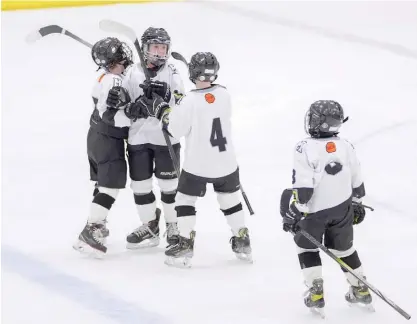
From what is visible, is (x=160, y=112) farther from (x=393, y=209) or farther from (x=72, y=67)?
(x=72, y=67)

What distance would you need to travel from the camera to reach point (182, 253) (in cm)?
439

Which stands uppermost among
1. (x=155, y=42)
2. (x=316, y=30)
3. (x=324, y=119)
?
(x=155, y=42)

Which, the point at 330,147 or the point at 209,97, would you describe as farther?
the point at 209,97

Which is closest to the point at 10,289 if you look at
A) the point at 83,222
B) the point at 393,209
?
the point at 83,222

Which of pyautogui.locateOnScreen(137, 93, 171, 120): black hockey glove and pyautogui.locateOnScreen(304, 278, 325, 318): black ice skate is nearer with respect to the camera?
pyautogui.locateOnScreen(304, 278, 325, 318): black ice skate

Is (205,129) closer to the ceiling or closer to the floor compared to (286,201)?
closer to the ceiling

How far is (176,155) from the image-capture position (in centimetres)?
454

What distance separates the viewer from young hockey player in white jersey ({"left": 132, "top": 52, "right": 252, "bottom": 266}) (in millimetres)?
4168

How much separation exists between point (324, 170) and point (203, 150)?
72cm

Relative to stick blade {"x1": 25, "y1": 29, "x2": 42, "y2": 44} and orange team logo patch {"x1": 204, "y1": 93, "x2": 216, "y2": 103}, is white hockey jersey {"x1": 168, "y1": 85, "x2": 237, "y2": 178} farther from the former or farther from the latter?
stick blade {"x1": 25, "y1": 29, "x2": 42, "y2": 44}

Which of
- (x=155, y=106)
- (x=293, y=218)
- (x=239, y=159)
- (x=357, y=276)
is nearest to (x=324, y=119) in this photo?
(x=293, y=218)

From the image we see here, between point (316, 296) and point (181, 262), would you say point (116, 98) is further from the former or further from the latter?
point (316, 296)

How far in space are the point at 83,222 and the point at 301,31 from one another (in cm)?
345

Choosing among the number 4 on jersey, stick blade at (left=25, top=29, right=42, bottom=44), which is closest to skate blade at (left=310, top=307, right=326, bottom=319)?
the number 4 on jersey
